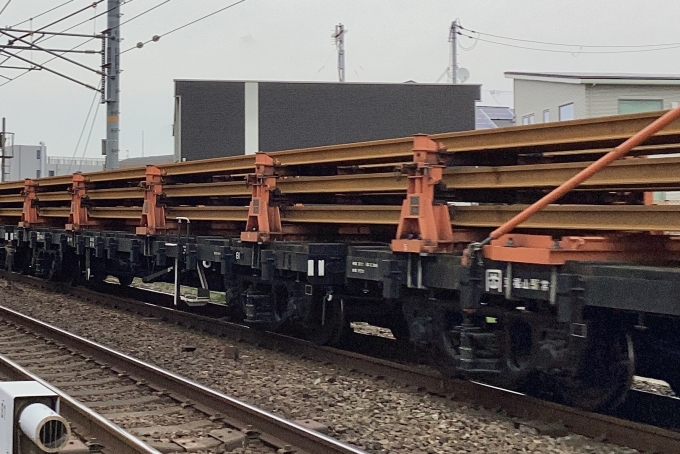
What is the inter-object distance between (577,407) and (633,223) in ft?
5.77

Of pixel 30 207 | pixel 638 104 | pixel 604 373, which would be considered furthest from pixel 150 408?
pixel 638 104

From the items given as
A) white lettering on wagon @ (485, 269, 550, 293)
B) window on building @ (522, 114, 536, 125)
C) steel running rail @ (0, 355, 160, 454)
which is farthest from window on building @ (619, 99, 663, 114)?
steel running rail @ (0, 355, 160, 454)

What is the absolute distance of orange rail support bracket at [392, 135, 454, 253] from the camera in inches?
297

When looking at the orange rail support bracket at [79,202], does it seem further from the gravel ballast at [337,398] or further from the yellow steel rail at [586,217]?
the yellow steel rail at [586,217]

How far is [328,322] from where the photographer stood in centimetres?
1011

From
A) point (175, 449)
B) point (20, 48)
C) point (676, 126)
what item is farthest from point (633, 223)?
point (20, 48)

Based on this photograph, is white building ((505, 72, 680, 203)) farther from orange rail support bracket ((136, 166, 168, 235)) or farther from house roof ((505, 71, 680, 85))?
orange rail support bracket ((136, 166, 168, 235))

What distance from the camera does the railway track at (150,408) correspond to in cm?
620

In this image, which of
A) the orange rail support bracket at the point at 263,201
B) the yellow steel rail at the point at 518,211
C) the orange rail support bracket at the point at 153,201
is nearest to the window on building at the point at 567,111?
the orange rail support bracket at the point at 153,201

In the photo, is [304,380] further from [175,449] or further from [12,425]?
[12,425]

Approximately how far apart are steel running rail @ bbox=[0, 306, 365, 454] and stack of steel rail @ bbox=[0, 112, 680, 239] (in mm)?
2364

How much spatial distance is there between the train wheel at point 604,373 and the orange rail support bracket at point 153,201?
739 centimetres

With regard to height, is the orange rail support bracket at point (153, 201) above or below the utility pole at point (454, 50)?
below

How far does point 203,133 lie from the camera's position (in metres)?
34.9
